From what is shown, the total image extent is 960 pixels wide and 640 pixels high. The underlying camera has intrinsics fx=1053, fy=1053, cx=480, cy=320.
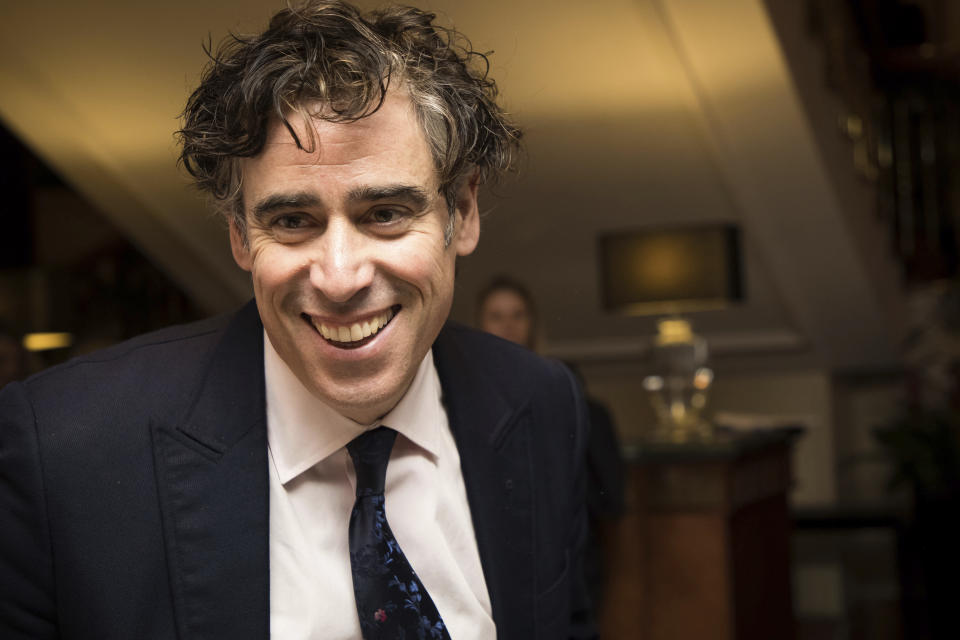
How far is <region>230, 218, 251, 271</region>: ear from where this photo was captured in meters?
1.29

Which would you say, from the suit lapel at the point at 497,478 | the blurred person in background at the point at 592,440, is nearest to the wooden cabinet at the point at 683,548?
the blurred person in background at the point at 592,440

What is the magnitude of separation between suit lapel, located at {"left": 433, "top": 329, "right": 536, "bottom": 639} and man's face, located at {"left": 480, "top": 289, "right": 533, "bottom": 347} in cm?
212

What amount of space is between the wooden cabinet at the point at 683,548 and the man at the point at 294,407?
2.52 m

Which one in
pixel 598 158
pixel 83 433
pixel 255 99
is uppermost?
pixel 598 158

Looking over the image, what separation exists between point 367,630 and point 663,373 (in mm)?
3133

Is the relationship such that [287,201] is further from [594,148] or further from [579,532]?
[594,148]

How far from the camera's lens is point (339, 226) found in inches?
47.3

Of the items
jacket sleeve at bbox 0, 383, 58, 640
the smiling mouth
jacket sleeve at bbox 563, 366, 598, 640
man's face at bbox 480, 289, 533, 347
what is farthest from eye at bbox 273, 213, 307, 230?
man's face at bbox 480, 289, 533, 347

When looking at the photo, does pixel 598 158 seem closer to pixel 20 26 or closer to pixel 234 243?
pixel 20 26

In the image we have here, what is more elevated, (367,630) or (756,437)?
(756,437)

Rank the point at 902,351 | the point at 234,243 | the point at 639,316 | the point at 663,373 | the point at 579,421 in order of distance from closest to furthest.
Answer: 1. the point at 234,243
2. the point at 579,421
3. the point at 663,373
4. the point at 639,316
5. the point at 902,351

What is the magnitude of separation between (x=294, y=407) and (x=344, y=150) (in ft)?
1.20

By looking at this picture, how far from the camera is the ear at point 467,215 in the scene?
141cm

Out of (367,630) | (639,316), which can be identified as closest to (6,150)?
(367,630)
